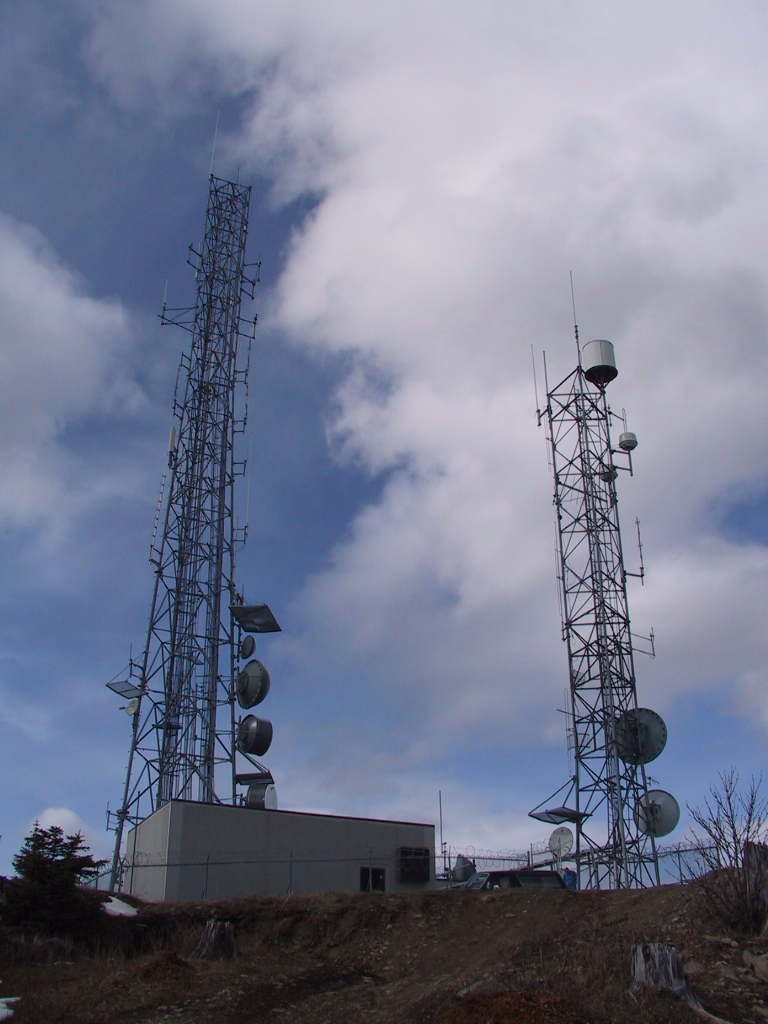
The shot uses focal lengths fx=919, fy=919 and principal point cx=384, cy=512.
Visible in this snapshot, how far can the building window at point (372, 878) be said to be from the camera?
35.1 meters

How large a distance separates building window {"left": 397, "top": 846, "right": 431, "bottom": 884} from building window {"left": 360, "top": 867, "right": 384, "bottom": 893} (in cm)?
72

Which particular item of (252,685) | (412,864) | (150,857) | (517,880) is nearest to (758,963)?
(517,880)

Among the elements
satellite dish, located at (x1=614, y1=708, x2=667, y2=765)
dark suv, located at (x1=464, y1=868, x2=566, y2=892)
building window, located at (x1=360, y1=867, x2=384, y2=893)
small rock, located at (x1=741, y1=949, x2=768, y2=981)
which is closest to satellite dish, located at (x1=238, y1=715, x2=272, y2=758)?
building window, located at (x1=360, y1=867, x2=384, y2=893)

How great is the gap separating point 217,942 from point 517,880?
991 centimetres

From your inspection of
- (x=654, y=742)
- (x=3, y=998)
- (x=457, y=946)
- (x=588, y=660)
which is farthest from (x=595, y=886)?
(x=3, y=998)

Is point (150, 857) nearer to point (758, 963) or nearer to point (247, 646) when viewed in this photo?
point (247, 646)

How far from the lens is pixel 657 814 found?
1297 inches

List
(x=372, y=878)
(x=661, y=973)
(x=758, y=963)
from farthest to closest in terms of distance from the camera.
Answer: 1. (x=372, y=878)
2. (x=758, y=963)
3. (x=661, y=973)

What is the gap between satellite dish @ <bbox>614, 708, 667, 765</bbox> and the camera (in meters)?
34.4

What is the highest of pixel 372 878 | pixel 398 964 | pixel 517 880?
pixel 372 878

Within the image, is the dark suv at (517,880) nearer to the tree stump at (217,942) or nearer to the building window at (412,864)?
the building window at (412,864)

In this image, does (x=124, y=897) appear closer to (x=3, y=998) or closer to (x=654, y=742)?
(x=3, y=998)

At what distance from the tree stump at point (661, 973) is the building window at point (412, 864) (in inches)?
832

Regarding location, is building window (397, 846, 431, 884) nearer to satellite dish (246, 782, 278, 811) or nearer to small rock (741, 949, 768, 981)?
satellite dish (246, 782, 278, 811)
